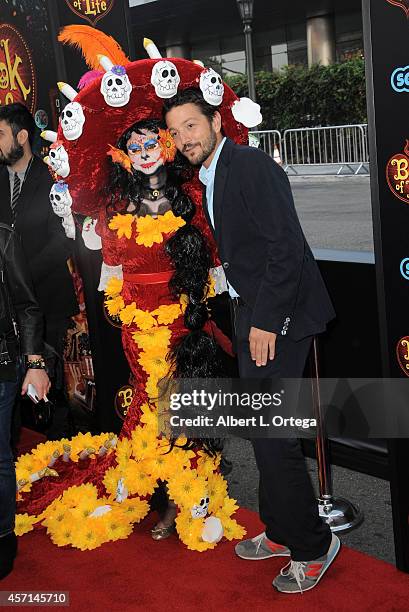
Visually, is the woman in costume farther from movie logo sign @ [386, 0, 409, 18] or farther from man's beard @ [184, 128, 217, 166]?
movie logo sign @ [386, 0, 409, 18]

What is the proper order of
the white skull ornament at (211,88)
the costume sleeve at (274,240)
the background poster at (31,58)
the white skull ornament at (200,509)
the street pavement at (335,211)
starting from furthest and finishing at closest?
1. the street pavement at (335,211)
2. the background poster at (31,58)
3. the white skull ornament at (200,509)
4. the white skull ornament at (211,88)
5. the costume sleeve at (274,240)

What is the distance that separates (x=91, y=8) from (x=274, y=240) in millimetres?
1705

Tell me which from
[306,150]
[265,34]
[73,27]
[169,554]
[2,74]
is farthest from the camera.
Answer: [265,34]

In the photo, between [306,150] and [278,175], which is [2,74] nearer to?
[278,175]

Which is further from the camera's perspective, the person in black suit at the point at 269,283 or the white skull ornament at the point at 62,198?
the white skull ornament at the point at 62,198

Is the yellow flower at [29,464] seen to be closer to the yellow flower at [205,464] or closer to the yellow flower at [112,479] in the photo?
the yellow flower at [112,479]

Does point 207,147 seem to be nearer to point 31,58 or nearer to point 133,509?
point 133,509

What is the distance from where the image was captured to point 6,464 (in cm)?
303

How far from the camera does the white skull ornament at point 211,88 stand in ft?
9.09

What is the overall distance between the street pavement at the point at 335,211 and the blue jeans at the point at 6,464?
5896 millimetres

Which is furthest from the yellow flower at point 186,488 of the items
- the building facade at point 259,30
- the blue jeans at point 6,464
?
the building facade at point 259,30

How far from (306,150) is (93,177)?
612 inches

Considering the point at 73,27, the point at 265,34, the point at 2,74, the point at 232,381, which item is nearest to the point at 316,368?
the point at 232,381

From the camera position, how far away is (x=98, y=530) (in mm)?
3246
